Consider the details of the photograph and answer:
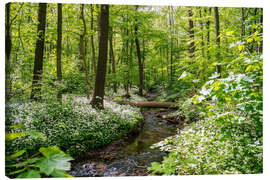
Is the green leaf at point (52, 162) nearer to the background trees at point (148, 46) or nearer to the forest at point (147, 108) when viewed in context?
the forest at point (147, 108)

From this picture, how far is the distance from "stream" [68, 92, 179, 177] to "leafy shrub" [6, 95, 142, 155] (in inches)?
9.6

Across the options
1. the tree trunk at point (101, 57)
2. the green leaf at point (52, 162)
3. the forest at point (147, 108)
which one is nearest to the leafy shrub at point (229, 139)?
the forest at point (147, 108)

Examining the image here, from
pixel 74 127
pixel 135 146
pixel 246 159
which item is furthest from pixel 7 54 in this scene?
pixel 246 159

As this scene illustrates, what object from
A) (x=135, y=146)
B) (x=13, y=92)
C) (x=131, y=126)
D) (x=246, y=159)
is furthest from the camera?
(x=131, y=126)

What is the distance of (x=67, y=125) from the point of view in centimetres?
371

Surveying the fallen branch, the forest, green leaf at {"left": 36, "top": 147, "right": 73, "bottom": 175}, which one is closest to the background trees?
Result: the forest

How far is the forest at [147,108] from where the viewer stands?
204 cm

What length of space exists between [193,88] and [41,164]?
11.9 feet

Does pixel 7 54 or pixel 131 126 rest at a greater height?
pixel 7 54

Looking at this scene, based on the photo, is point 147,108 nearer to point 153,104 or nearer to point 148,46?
point 153,104

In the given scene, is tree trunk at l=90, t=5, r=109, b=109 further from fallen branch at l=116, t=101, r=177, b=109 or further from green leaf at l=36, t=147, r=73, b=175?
→ green leaf at l=36, t=147, r=73, b=175
